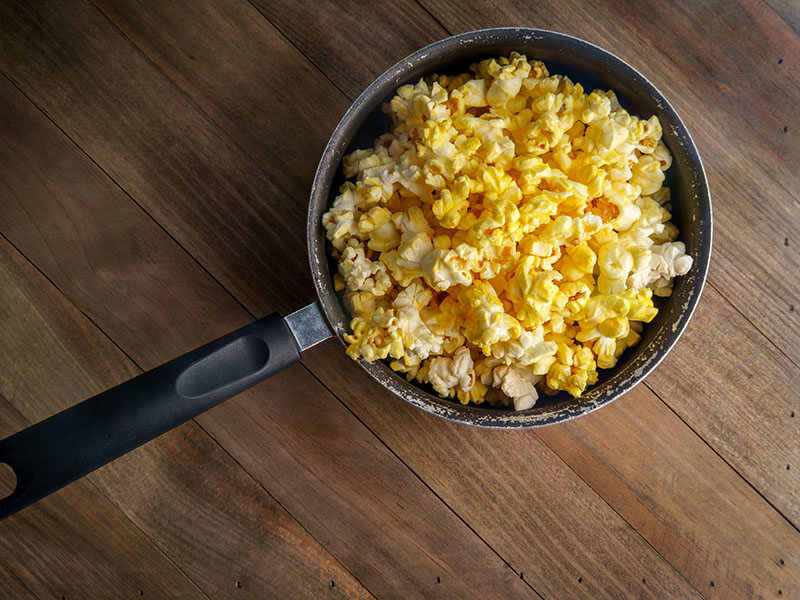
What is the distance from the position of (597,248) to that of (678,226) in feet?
0.43

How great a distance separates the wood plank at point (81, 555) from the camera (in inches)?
35.6

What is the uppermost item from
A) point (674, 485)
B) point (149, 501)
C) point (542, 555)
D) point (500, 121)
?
point (500, 121)

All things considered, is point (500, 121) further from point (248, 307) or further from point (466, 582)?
point (466, 582)

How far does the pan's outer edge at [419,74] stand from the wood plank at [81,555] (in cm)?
50

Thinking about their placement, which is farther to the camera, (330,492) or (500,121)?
(330,492)

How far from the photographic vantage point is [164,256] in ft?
2.85

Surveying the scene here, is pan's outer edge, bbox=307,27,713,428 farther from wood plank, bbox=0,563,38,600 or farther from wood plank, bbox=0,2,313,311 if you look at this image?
wood plank, bbox=0,563,38,600

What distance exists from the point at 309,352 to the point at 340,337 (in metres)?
0.19

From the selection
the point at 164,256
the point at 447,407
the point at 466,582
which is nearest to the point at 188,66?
the point at 164,256

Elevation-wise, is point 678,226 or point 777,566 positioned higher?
point 678,226

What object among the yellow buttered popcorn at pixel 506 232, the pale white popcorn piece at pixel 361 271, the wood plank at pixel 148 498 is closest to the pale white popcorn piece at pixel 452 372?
the yellow buttered popcorn at pixel 506 232

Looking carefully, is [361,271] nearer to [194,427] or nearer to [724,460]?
[194,427]

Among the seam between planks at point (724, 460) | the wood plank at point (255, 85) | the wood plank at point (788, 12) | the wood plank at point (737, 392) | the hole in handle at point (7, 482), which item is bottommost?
the hole in handle at point (7, 482)

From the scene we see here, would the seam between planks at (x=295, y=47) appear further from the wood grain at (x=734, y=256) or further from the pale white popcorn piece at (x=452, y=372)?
the pale white popcorn piece at (x=452, y=372)
